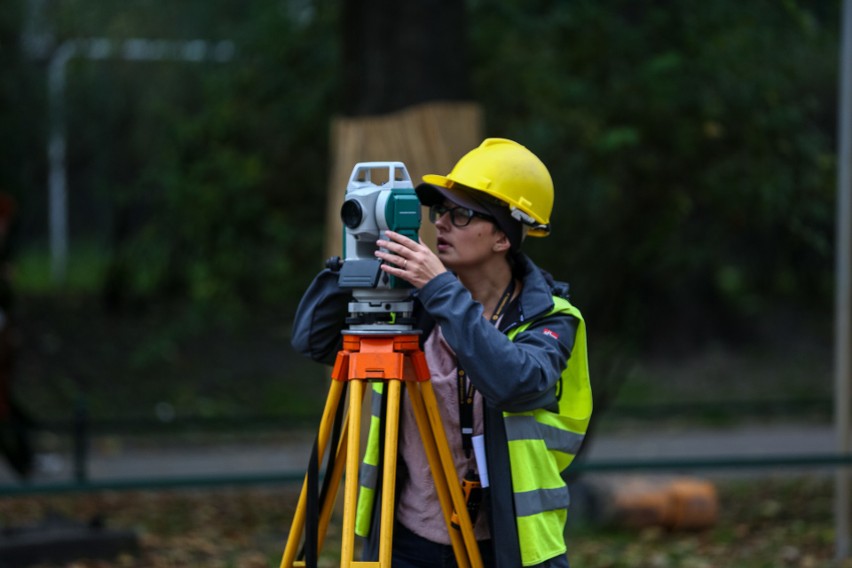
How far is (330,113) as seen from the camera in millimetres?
8156

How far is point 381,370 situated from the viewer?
287 centimetres

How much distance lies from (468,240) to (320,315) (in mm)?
399

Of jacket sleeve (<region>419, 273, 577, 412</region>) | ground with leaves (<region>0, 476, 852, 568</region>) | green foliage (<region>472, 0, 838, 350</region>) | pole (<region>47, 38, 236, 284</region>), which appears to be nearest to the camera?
jacket sleeve (<region>419, 273, 577, 412</region>)

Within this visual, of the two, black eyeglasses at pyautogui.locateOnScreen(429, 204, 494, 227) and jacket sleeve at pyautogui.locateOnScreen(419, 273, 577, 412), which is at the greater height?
black eyeglasses at pyautogui.locateOnScreen(429, 204, 494, 227)

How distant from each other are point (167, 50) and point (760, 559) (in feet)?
25.5

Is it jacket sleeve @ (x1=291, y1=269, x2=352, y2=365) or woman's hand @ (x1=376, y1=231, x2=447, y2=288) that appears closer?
woman's hand @ (x1=376, y1=231, x2=447, y2=288)

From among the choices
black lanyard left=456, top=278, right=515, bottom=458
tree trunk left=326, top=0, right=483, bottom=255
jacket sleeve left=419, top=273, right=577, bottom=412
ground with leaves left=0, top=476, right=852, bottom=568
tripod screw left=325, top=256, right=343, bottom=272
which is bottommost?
ground with leaves left=0, top=476, right=852, bottom=568

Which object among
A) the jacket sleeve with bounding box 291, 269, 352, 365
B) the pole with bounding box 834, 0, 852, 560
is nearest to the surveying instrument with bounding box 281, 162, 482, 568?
the jacket sleeve with bounding box 291, 269, 352, 365

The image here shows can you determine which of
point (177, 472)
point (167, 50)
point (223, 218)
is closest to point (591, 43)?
point (223, 218)

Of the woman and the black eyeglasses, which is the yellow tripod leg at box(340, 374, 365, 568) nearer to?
the woman

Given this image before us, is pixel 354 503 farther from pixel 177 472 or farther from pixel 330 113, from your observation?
pixel 177 472

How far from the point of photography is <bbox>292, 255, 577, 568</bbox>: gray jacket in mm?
2705

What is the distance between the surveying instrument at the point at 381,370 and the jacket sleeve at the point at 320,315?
104 millimetres

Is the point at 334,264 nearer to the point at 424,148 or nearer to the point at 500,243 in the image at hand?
the point at 500,243
